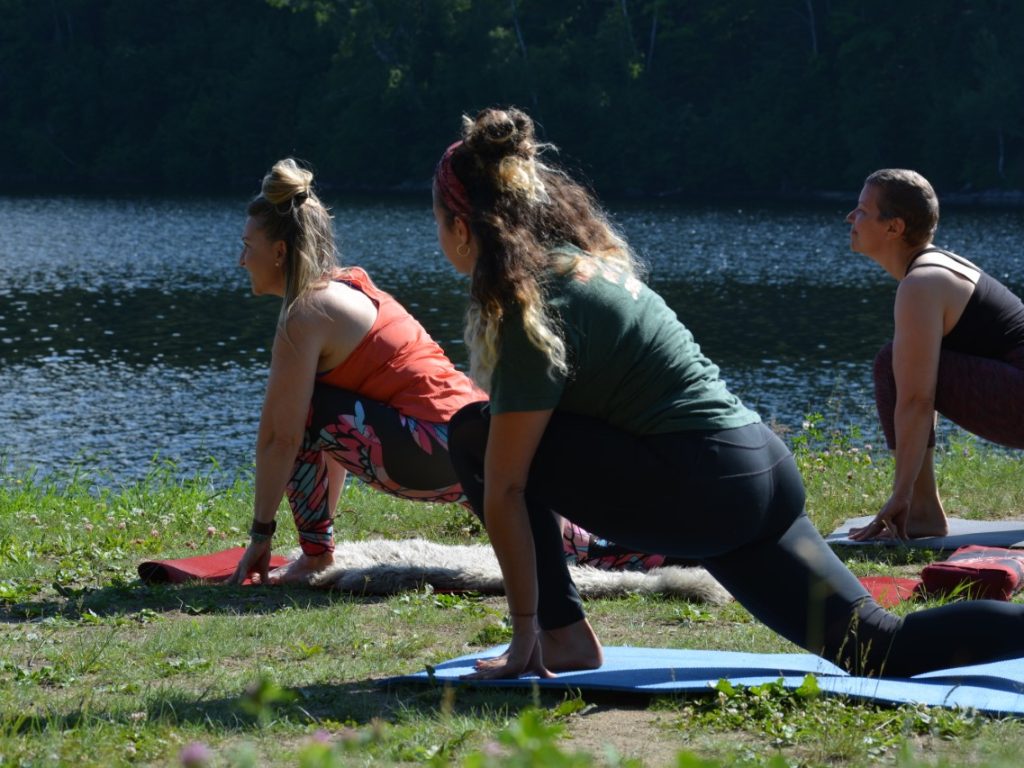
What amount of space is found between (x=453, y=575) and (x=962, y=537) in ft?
6.94

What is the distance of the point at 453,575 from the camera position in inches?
194

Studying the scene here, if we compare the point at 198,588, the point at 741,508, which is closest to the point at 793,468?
the point at 741,508

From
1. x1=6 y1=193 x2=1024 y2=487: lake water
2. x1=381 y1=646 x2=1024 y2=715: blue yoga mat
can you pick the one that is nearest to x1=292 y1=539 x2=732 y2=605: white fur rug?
x1=381 y1=646 x2=1024 y2=715: blue yoga mat

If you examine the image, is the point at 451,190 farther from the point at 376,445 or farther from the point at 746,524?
the point at 376,445

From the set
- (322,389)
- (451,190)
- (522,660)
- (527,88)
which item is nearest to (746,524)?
(522,660)

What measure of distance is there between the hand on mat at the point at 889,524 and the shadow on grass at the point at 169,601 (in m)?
1.98

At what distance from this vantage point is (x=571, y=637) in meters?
3.56

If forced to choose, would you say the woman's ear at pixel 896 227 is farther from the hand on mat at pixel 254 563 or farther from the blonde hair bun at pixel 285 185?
the hand on mat at pixel 254 563

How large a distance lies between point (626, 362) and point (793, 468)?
51 cm

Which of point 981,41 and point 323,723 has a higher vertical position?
point 981,41

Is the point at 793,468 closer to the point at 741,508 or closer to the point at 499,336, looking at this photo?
the point at 741,508

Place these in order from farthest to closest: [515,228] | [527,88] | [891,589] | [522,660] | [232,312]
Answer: [527,88] → [232,312] → [891,589] → [522,660] → [515,228]

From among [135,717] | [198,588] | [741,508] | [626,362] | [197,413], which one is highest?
[626,362]

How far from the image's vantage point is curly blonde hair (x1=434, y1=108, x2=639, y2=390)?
10.6ft
